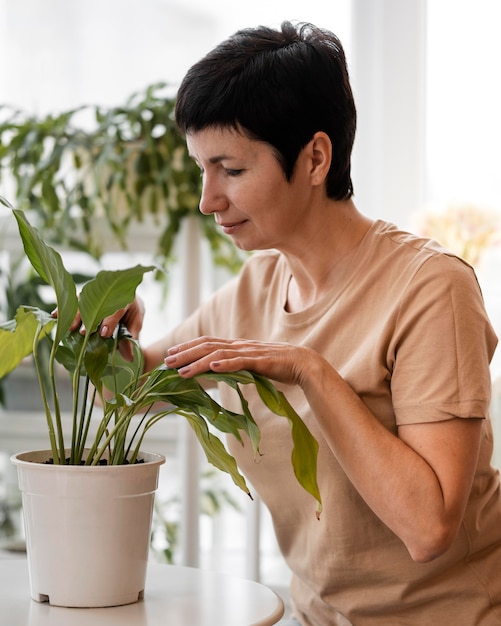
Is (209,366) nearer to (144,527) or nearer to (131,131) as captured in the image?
(144,527)

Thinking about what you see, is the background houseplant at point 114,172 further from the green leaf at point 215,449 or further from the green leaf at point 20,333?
the green leaf at point 215,449

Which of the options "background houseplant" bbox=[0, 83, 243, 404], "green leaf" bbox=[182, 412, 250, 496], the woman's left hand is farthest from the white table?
"background houseplant" bbox=[0, 83, 243, 404]

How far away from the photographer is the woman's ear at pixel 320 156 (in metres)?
1.34

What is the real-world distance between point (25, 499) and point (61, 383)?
1449 mm

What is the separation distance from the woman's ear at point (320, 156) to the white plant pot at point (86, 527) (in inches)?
19.3

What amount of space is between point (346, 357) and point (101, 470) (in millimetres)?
432

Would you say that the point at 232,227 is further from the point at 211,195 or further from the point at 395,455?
the point at 395,455

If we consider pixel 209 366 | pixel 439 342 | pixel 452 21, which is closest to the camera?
pixel 209 366

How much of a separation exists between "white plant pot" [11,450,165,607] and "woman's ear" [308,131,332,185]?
49cm

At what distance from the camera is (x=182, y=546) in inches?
89.3

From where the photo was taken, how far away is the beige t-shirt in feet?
4.06

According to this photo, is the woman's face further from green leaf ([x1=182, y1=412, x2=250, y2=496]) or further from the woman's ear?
green leaf ([x1=182, y1=412, x2=250, y2=496])

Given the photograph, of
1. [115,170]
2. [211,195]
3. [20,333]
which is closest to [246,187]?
[211,195]

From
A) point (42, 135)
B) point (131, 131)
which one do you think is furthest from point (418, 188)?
point (42, 135)
